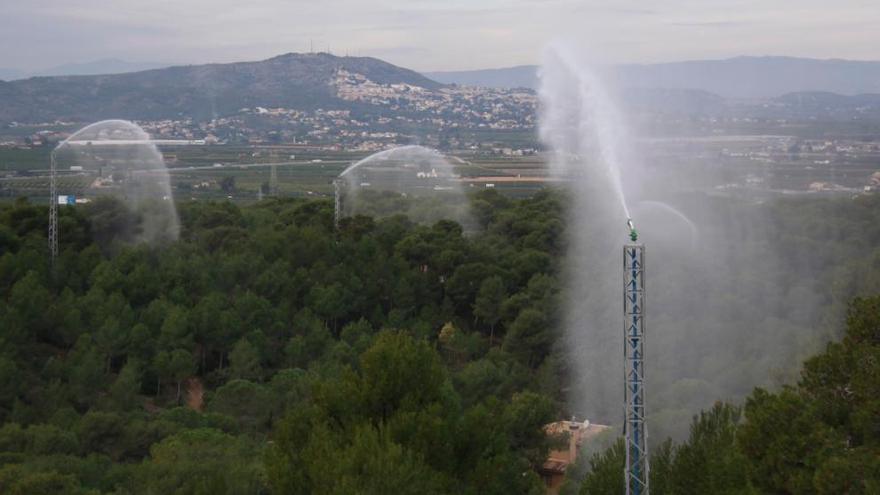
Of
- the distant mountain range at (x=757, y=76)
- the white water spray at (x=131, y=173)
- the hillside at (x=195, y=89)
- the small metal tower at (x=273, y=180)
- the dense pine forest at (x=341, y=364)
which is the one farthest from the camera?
the hillside at (x=195, y=89)

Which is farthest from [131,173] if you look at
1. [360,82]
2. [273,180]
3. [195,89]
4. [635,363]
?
[360,82]

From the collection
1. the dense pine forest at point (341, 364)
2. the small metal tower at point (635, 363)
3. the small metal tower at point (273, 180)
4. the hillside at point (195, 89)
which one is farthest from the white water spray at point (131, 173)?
the hillside at point (195, 89)

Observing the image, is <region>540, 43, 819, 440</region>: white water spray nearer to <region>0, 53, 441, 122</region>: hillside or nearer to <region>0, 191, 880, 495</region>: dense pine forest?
<region>0, 191, 880, 495</region>: dense pine forest

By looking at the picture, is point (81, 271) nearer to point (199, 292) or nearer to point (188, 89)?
point (199, 292)

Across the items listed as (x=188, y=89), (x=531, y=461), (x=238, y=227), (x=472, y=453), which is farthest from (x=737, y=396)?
(x=188, y=89)

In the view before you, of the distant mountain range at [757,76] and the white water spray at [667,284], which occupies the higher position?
the distant mountain range at [757,76]

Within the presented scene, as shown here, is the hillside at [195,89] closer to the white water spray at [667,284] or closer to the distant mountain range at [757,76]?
the distant mountain range at [757,76]

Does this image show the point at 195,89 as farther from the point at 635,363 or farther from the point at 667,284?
the point at 635,363
